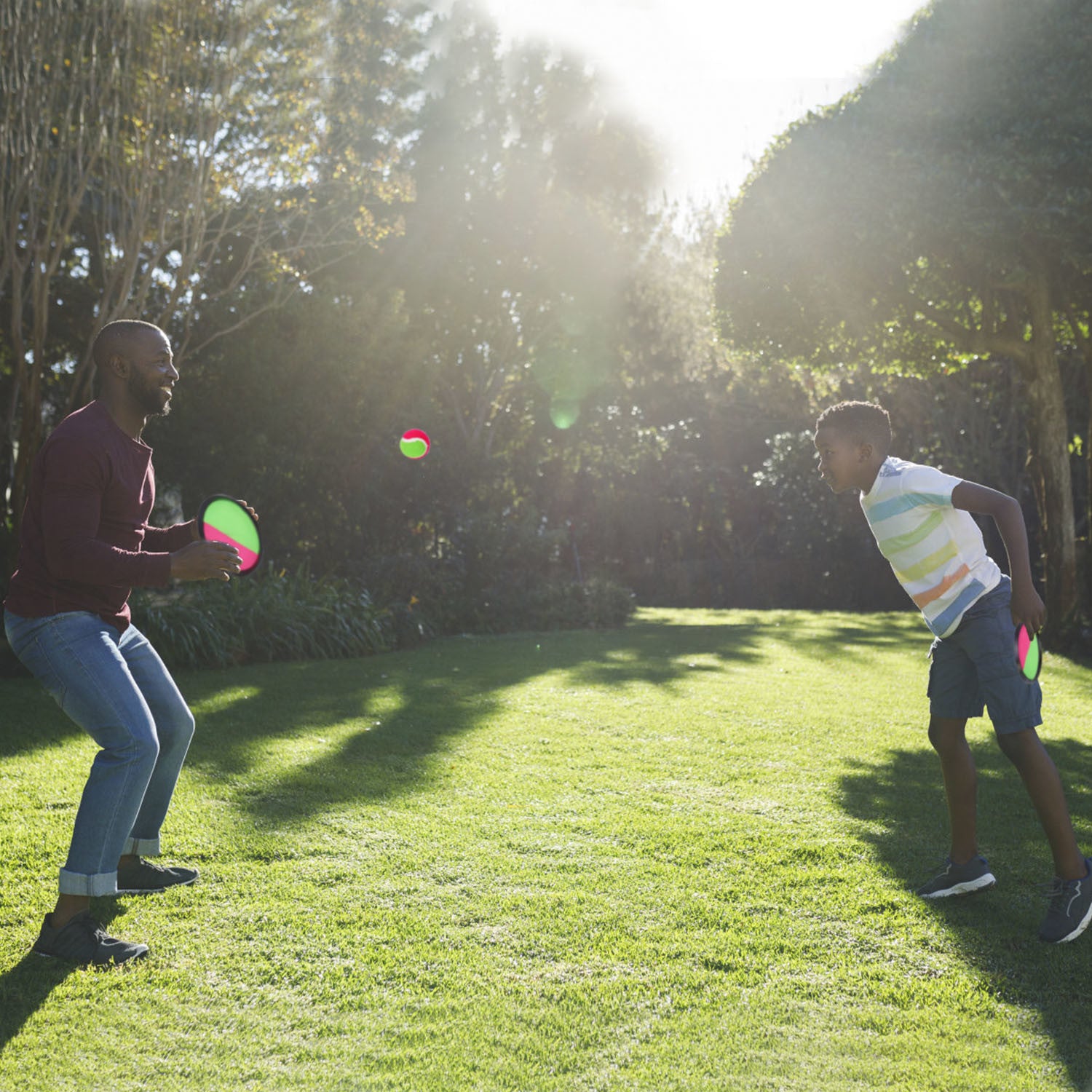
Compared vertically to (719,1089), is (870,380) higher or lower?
higher

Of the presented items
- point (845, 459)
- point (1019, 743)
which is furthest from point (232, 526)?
point (1019, 743)

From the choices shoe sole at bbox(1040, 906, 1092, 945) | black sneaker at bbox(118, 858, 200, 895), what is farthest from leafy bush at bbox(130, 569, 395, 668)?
shoe sole at bbox(1040, 906, 1092, 945)

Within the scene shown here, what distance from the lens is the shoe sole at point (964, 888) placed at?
12.9 ft

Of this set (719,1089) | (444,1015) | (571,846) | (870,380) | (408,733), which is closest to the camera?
(719,1089)

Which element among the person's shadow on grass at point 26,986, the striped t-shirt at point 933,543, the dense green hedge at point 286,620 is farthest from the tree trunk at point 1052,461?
the person's shadow on grass at point 26,986

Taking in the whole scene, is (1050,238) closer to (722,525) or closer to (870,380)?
(870,380)

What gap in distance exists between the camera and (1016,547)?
3590 millimetres

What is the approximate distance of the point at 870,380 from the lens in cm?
2183

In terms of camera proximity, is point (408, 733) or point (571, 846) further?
point (408, 733)

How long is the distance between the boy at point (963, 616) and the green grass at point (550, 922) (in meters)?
0.22

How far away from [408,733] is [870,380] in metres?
17.1

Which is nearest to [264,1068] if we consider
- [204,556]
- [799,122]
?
[204,556]

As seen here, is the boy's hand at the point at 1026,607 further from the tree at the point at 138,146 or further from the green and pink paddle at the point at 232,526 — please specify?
the tree at the point at 138,146

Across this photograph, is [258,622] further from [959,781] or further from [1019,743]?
[1019,743]
